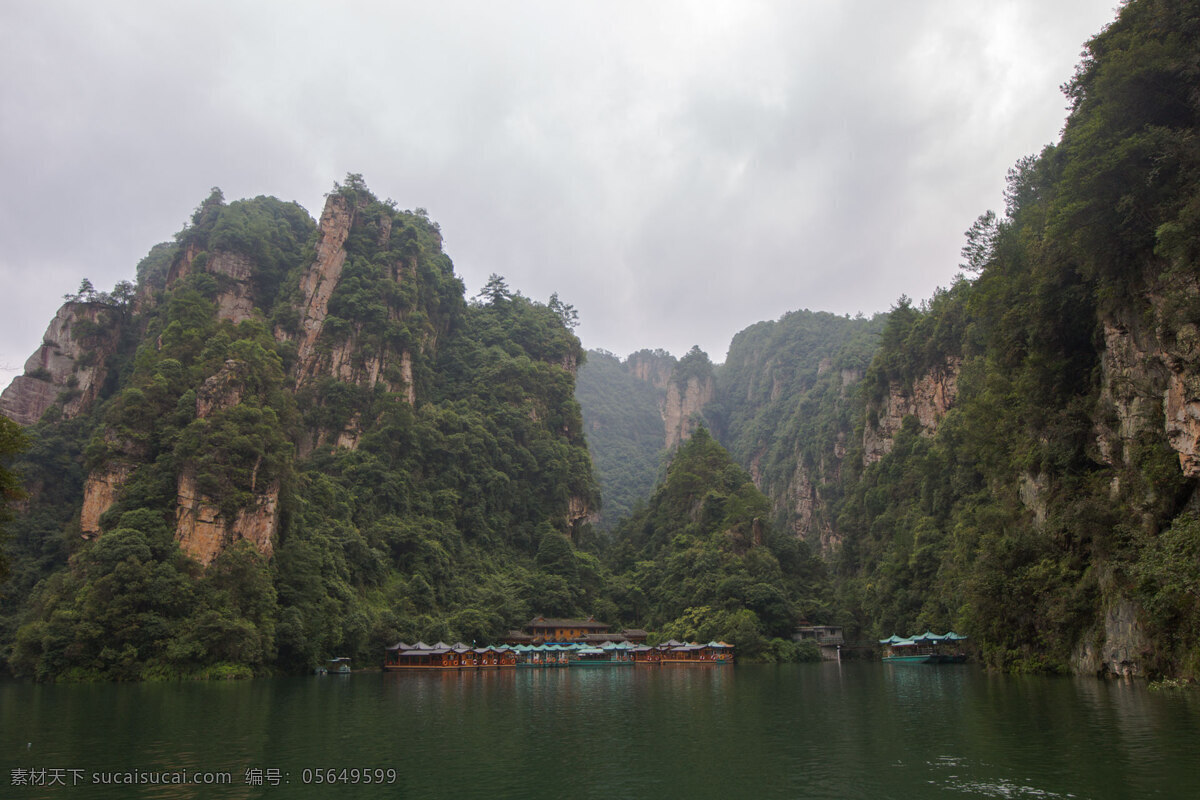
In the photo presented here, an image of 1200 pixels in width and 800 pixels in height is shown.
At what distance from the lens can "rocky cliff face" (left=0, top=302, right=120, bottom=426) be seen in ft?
228

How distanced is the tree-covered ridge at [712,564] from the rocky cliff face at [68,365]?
54.9 m

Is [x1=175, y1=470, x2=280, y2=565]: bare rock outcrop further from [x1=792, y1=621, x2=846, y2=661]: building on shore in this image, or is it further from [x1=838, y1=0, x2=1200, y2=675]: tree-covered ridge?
[x1=838, y1=0, x2=1200, y2=675]: tree-covered ridge

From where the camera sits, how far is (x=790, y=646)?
61188 mm

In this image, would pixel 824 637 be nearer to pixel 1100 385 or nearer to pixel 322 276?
pixel 1100 385

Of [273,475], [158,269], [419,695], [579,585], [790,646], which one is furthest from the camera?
[158,269]

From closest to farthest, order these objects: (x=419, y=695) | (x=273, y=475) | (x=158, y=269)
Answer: (x=419, y=695), (x=273, y=475), (x=158, y=269)

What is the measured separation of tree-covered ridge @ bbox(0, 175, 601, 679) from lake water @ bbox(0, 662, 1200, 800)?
51.3 ft

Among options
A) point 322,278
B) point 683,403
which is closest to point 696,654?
point 322,278

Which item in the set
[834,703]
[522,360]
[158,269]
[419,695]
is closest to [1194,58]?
[834,703]

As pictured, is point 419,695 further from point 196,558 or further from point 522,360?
point 522,360

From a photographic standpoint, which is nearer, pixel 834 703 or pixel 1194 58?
pixel 1194 58

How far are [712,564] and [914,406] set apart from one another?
83.1 feet

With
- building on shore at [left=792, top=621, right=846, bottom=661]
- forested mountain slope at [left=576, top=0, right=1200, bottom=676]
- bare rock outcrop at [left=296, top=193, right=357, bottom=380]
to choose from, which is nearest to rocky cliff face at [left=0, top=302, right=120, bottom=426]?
Answer: bare rock outcrop at [left=296, top=193, right=357, bottom=380]

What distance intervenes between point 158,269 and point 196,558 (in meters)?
52.1
